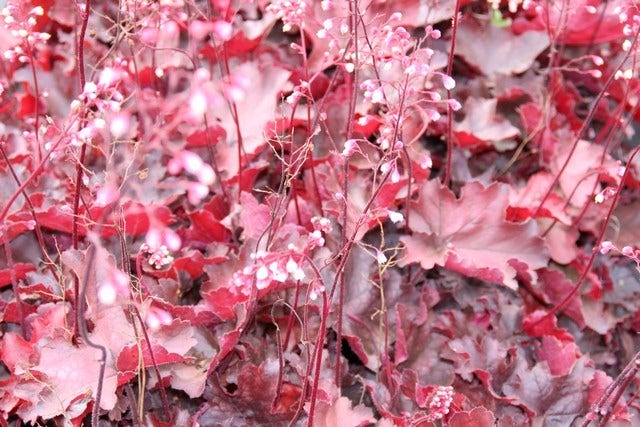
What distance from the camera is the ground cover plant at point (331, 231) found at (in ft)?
3.34

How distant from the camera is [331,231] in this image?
1302mm

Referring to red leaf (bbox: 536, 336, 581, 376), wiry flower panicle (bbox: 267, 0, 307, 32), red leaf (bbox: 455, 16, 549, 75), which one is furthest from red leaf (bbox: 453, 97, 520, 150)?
wiry flower panicle (bbox: 267, 0, 307, 32)

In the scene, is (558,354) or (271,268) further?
(558,354)

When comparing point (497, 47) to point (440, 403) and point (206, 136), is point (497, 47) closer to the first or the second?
point (206, 136)

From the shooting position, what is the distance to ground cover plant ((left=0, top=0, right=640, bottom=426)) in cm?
102

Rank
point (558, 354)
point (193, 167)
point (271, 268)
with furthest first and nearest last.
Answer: point (558, 354) < point (271, 268) < point (193, 167)

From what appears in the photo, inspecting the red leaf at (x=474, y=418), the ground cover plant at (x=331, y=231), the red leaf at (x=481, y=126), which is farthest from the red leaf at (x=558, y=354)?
the red leaf at (x=481, y=126)

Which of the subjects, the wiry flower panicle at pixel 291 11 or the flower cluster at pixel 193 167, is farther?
the wiry flower panicle at pixel 291 11

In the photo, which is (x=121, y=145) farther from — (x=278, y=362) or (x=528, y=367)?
(x=528, y=367)

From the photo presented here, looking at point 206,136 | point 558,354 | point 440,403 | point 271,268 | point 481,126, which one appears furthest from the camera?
point 481,126

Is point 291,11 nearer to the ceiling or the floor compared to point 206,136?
nearer to the ceiling

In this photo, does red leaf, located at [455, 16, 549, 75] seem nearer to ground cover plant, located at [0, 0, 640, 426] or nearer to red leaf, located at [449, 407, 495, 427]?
ground cover plant, located at [0, 0, 640, 426]

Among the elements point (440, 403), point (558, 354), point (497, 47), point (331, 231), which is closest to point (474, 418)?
point (440, 403)

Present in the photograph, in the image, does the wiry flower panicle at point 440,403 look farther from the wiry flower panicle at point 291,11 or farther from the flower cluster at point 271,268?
the wiry flower panicle at point 291,11
